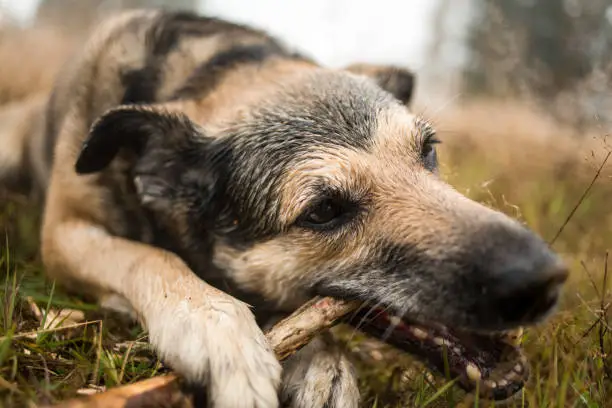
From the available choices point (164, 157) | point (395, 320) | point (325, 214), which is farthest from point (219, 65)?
point (395, 320)

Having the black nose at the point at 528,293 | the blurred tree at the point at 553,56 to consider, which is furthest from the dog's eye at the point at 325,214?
the blurred tree at the point at 553,56

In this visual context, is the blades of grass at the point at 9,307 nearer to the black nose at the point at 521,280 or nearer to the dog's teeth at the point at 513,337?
the black nose at the point at 521,280

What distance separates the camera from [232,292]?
288 centimetres

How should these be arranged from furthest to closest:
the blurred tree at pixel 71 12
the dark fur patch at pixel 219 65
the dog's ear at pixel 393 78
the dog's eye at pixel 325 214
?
the blurred tree at pixel 71 12
the dog's ear at pixel 393 78
the dark fur patch at pixel 219 65
the dog's eye at pixel 325 214

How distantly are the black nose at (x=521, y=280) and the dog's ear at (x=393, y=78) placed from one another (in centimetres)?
202

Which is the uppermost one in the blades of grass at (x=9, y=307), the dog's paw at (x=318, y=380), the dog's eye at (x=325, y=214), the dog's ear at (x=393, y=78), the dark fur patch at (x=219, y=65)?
the dog's ear at (x=393, y=78)

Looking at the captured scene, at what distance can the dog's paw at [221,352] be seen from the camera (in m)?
1.88

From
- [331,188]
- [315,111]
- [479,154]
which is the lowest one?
[479,154]

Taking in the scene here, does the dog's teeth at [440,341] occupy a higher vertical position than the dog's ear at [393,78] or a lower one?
lower

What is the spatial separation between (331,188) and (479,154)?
17.9ft

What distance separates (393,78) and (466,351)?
84.8 inches

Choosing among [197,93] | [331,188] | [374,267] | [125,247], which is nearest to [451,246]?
[374,267]

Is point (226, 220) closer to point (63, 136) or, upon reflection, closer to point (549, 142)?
point (63, 136)

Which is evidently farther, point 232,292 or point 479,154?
point 479,154
